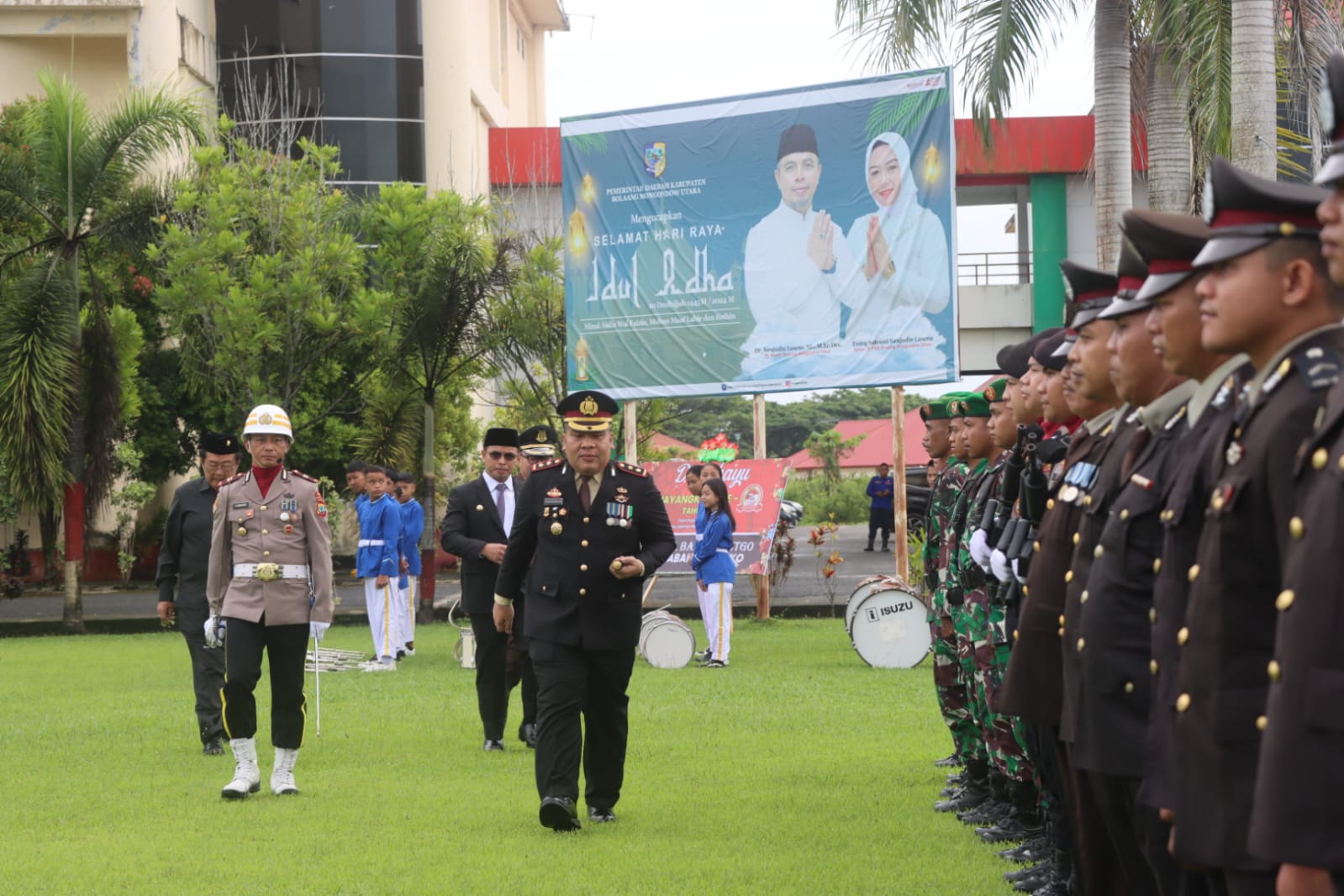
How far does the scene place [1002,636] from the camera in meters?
7.86

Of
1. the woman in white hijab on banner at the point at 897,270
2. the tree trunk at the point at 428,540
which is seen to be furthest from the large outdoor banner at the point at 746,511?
the tree trunk at the point at 428,540

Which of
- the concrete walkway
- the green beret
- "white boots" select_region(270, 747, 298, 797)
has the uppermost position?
the green beret

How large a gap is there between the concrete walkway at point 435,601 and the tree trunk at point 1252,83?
14.0 m

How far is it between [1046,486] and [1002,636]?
1634 millimetres

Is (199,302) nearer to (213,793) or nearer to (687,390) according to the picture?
(687,390)

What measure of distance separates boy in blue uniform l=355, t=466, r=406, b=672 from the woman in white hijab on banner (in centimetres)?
674

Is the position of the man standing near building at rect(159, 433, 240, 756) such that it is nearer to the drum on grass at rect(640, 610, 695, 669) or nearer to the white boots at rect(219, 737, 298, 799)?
the white boots at rect(219, 737, 298, 799)

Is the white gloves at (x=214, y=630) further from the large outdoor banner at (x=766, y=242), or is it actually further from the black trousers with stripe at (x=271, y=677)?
the large outdoor banner at (x=766, y=242)

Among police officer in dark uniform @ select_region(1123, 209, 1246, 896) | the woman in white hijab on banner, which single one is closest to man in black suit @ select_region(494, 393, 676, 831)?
police officer in dark uniform @ select_region(1123, 209, 1246, 896)

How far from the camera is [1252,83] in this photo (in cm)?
1142

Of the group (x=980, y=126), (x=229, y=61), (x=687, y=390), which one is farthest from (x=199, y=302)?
(x=229, y=61)

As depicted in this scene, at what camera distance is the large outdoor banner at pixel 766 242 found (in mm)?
21562

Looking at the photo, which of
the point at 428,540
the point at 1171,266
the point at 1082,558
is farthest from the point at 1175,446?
the point at 428,540

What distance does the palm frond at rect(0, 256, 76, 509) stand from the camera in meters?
24.4
